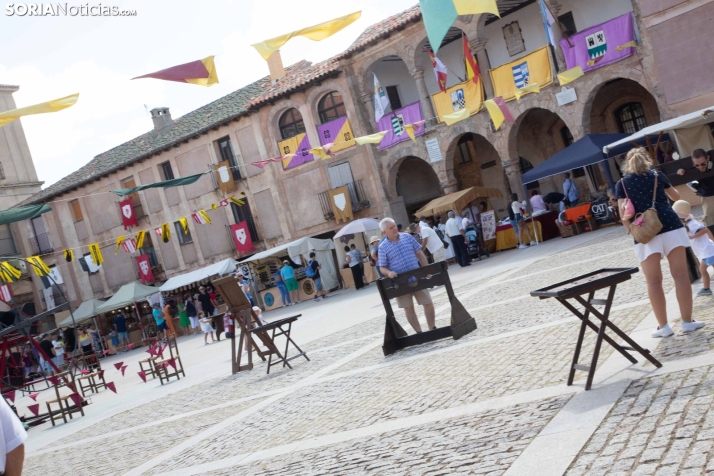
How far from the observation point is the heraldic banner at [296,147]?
31922 mm

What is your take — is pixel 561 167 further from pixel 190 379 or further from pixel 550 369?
pixel 550 369

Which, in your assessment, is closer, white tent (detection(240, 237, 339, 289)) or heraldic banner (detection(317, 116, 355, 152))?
white tent (detection(240, 237, 339, 289))

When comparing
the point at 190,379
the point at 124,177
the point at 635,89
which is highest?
the point at 124,177

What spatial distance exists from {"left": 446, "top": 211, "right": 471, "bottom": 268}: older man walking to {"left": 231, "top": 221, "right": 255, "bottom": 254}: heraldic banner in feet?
45.8

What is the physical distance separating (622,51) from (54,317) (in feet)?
110

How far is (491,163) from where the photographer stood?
30.8 meters

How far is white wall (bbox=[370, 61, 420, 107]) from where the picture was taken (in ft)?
101

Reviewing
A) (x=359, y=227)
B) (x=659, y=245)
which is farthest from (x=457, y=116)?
(x=659, y=245)

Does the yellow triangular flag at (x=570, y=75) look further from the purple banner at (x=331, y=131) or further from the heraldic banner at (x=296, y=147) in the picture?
the heraldic banner at (x=296, y=147)

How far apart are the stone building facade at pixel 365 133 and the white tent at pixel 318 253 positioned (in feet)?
3.92

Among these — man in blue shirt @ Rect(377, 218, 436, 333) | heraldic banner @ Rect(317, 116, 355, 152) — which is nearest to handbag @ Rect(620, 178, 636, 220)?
man in blue shirt @ Rect(377, 218, 436, 333)

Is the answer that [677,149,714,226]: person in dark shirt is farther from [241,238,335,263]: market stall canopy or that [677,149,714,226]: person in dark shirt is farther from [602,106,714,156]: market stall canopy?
[241,238,335,263]: market stall canopy

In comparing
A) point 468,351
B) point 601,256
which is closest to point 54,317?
point 601,256

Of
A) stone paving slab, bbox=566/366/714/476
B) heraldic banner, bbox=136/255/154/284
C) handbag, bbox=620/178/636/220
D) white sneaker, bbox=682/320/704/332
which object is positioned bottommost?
stone paving slab, bbox=566/366/714/476
